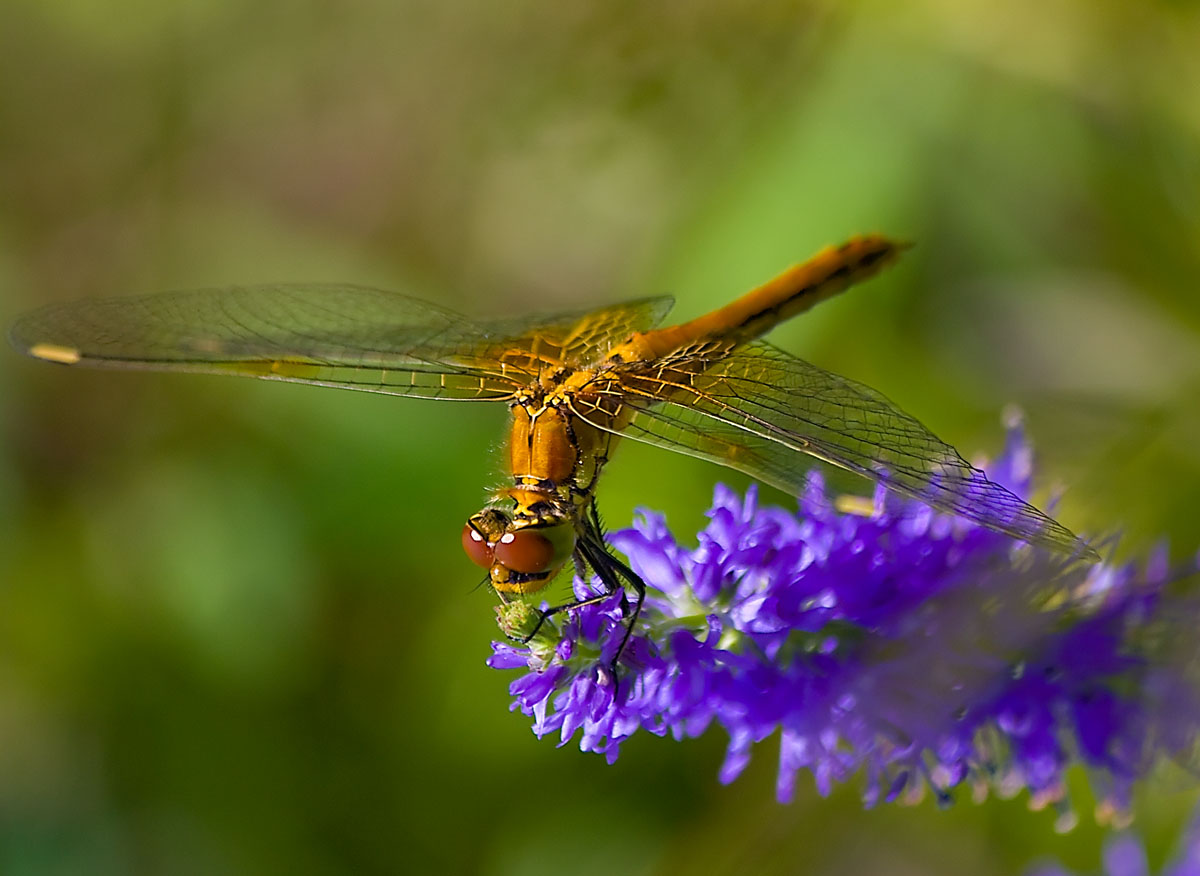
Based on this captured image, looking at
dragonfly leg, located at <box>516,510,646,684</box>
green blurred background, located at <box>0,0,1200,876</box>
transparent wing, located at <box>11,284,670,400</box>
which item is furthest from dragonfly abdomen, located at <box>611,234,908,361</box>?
green blurred background, located at <box>0,0,1200,876</box>

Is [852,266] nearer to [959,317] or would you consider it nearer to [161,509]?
[959,317]

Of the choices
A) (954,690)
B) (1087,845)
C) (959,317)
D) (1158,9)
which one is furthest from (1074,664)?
(1158,9)

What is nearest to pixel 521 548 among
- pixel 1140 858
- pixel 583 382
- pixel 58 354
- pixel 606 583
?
pixel 606 583

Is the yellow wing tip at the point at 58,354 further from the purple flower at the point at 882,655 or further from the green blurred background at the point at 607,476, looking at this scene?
the green blurred background at the point at 607,476

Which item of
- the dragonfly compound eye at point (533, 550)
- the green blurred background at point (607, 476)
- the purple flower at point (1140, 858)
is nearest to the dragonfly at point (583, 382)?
the dragonfly compound eye at point (533, 550)

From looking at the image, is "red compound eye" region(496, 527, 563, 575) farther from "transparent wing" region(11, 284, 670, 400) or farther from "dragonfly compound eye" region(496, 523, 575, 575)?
"transparent wing" region(11, 284, 670, 400)

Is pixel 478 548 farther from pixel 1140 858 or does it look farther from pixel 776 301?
pixel 1140 858
